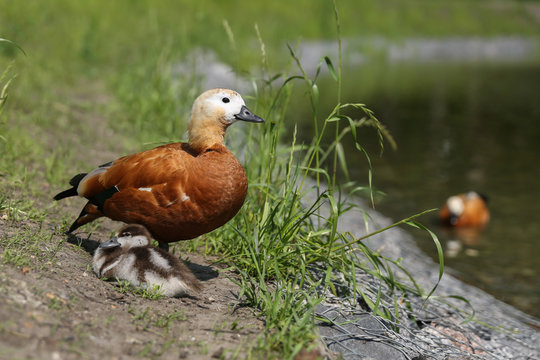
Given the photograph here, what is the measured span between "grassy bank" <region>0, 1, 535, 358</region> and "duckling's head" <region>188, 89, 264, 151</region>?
1.62 feet

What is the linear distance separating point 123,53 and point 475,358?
10.3 meters

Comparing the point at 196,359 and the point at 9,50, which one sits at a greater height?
the point at 9,50

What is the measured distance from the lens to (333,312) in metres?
3.87

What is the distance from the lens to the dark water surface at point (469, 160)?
7.07 m

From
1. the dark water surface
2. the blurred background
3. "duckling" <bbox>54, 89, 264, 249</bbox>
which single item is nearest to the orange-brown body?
"duckling" <bbox>54, 89, 264, 249</bbox>

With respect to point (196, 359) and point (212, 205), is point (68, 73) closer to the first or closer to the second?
point (212, 205)

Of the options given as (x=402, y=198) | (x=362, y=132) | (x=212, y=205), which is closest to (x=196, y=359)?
(x=212, y=205)

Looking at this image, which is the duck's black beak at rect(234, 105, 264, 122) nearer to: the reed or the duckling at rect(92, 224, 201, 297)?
the reed

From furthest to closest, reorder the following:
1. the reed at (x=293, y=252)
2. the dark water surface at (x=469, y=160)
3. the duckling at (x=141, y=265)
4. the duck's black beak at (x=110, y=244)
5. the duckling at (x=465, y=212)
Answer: the duckling at (x=465, y=212)
the dark water surface at (x=469, y=160)
the duck's black beak at (x=110, y=244)
the duckling at (x=141, y=265)
the reed at (x=293, y=252)

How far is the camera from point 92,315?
122 inches

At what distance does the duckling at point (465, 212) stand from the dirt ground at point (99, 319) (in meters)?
5.21

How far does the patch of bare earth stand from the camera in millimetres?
2744

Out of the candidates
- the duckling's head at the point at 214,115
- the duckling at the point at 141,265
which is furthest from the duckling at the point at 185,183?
the duckling at the point at 141,265

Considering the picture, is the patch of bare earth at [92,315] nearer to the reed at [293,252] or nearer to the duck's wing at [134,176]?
the reed at [293,252]
